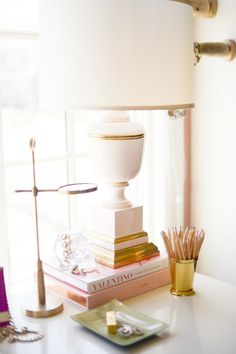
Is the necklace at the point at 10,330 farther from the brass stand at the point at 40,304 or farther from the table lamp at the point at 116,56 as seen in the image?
the table lamp at the point at 116,56

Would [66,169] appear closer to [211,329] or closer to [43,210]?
[43,210]

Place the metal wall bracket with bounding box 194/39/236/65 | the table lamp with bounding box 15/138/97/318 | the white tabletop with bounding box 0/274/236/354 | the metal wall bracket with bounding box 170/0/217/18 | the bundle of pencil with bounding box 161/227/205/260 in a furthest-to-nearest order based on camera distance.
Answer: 1. the metal wall bracket with bounding box 170/0/217/18
2. the metal wall bracket with bounding box 194/39/236/65
3. the bundle of pencil with bounding box 161/227/205/260
4. the table lamp with bounding box 15/138/97/318
5. the white tabletop with bounding box 0/274/236/354

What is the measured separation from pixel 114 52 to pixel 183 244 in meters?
0.46

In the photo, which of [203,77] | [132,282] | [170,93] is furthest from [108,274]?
[203,77]

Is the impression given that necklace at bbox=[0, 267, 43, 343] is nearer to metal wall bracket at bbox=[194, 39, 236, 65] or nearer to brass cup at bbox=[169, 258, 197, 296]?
brass cup at bbox=[169, 258, 197, 296]

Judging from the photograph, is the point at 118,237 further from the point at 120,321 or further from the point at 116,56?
the point at 116,56

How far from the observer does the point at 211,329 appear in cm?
101

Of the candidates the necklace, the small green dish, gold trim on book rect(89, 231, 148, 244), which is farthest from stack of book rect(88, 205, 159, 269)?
the necklace

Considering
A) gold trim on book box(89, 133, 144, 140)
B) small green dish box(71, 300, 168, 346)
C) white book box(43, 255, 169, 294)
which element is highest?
gold trim on book box(89, 133, 144, 140)

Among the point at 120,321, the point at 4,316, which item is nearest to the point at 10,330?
the point at 4,316

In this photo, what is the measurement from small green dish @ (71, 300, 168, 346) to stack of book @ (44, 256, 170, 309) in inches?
1.4

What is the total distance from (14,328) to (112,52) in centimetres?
57

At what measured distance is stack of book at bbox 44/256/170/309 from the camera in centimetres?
110

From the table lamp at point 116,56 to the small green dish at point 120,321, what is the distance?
13.4 inches
